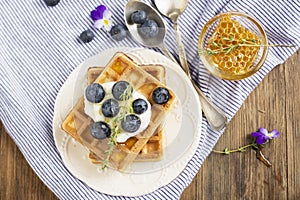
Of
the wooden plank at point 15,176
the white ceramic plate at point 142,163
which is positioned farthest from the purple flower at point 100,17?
the wooden plank at point 15,176

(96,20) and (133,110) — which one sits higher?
(96,20)

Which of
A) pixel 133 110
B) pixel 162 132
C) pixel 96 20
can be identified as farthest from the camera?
pixel 96 20

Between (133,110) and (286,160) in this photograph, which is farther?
(286,160)

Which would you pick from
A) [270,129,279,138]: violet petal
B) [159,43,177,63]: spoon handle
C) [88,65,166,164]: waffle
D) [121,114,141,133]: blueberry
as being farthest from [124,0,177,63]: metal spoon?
[270,129,279,138]: violet petal

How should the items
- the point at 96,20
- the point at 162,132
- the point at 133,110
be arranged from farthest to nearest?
the point at 96,20, the point at 162,132, the point at 133,110

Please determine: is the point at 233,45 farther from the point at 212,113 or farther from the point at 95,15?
the point at 95,15

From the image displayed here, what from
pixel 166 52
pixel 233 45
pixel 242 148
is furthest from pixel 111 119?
pixel 242 148

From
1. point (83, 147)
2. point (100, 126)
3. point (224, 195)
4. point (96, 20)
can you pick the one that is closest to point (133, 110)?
point (100, 126)

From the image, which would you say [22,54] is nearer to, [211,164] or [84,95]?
[84,95]
